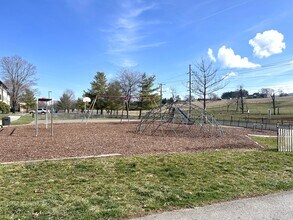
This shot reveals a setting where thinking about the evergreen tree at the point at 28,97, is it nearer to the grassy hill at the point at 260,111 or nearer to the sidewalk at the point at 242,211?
the grassy hill at the point at 260,111

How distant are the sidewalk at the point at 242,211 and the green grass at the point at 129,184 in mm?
231

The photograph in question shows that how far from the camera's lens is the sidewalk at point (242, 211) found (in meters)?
4.26

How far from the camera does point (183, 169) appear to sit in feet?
22.4

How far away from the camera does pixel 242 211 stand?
4.53 metres

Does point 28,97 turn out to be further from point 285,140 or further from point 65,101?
point 285,140

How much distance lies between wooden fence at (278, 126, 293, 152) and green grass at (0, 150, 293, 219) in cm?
233

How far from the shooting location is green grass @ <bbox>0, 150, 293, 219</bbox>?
4.45 metres

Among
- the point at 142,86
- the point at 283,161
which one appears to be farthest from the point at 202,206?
the point at 142,86

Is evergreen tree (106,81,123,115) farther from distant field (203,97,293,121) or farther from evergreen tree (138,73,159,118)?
distant field (203,97,293,121)

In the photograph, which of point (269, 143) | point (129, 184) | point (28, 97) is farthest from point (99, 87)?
point (129, 184)

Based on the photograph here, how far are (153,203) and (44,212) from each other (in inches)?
67.3

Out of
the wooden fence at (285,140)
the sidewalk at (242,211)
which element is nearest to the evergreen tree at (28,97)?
the wooden fence at (285,140)

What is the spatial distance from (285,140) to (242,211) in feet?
23.1

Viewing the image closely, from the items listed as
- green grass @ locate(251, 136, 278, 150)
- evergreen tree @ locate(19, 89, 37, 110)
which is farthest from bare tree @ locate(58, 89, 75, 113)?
green grass @ locate(251, 136, 278, 150)
